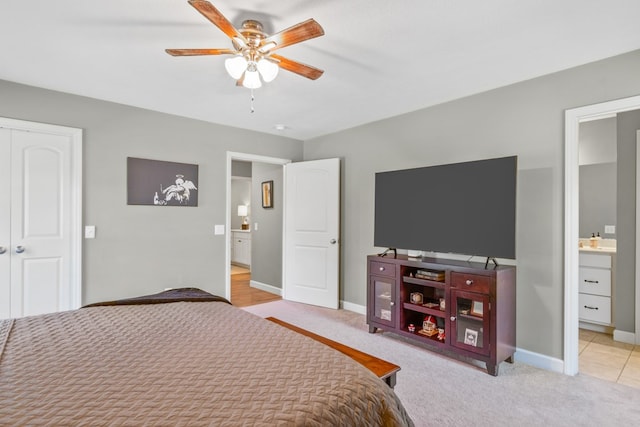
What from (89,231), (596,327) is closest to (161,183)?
(89,231)

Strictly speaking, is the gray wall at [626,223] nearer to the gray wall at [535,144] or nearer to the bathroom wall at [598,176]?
the bathroom wall at [598,176]

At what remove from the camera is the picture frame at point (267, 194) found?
534 cm

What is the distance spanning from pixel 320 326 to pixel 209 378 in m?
2.69

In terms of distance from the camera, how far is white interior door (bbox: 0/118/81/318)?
9.45 ft

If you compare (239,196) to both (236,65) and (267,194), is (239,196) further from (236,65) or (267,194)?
(236,65)

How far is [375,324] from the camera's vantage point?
3410 millimetres

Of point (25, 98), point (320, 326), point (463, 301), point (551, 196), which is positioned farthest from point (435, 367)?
point (25, 98)

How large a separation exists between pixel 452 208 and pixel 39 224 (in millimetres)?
3801

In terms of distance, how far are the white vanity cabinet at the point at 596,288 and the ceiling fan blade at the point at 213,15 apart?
408cm

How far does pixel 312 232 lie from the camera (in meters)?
4.55

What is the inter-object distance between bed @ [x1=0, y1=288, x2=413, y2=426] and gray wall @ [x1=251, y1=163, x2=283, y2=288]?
356cm

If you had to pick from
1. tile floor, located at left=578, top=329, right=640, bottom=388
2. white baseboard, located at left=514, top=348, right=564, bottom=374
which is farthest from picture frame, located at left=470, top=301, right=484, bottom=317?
tile floor, located at left=578, top=329, right=640, bottom=388

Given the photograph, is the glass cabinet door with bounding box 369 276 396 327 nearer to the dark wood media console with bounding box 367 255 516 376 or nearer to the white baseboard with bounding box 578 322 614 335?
the dark wood media console with bounding box 367 255 516 376

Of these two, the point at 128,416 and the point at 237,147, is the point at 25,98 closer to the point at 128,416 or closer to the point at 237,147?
the point at 237,147
